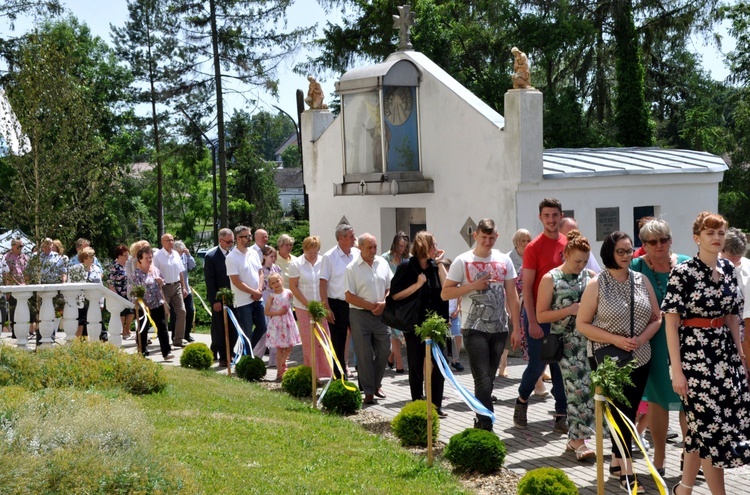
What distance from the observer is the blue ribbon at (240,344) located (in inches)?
534

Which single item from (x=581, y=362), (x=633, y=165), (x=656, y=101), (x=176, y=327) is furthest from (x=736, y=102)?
(x=581, y=362)

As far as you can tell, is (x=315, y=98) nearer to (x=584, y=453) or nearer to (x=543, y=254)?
(x=543, y=254)

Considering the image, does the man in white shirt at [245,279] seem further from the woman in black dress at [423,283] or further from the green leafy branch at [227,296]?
the woman in black dress at [423,283]

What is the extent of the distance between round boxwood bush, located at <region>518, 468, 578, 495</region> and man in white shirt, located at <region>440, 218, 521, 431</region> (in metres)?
2.39

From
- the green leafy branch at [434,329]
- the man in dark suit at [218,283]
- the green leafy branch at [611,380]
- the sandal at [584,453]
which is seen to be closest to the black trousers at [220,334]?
the man in dark suit at [218,283]

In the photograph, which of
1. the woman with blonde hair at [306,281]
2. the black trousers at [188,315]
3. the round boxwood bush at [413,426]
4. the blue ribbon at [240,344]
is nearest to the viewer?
the round boxwood bush at [413,426]

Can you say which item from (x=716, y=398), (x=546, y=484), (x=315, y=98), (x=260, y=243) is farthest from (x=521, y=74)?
(x=546, y=484)

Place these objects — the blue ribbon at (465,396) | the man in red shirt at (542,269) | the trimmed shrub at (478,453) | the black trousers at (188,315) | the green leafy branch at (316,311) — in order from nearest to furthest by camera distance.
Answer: the trimmed shrub at (478,453), the blue ribbon at (465,396), the man in red shirt at (542,269), the green leafy branch at (316,311), the black trousers at (188,315)

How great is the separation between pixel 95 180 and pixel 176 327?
415cm

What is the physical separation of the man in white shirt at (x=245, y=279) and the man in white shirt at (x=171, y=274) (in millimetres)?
2718

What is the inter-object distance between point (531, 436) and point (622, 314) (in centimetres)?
230

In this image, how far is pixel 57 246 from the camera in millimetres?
15711

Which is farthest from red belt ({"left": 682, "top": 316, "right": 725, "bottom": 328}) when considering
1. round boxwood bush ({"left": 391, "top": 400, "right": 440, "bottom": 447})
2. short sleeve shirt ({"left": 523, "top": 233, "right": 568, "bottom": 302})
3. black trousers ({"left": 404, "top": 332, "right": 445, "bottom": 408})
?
black trousers ({"left": 404, "top": 332, "right": 445, "bottom": 408})

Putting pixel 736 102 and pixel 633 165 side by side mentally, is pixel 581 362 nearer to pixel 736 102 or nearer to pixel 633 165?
pixel 633 165
